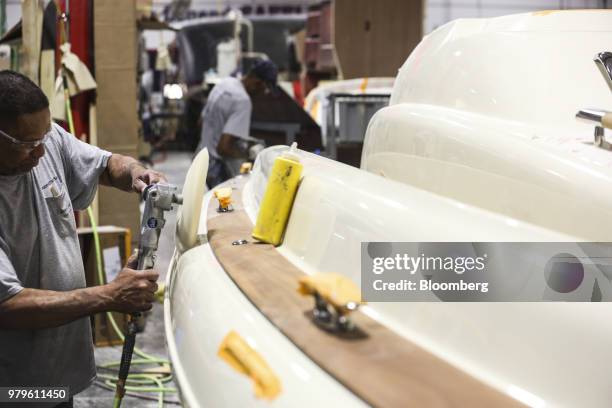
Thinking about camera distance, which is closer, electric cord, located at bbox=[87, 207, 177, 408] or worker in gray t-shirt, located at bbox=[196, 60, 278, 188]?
electric cord, located at bbox=[87, 207, 177, 408]

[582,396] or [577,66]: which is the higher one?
[577,66]

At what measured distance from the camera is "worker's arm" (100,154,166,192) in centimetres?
230

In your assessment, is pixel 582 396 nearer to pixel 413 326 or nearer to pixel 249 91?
pixel 413 326

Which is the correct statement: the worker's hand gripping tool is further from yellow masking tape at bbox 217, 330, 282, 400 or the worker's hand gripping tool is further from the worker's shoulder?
the worker's shoulder

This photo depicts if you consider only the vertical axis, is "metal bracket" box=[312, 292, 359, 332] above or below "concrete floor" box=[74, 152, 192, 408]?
above

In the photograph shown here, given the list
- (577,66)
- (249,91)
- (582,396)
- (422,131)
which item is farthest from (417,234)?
(249,91)

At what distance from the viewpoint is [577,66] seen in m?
2.23

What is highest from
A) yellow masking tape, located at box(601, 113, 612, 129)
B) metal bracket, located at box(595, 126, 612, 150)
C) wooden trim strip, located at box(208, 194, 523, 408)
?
yellow masking tape, located at box(601, 113, 612, 129)

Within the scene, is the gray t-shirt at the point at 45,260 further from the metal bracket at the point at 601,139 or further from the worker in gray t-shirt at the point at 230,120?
the worker in gray t-shirt at the point at 230,120

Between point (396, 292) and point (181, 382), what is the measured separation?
0.51 m

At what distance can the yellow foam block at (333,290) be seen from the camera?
1.18m

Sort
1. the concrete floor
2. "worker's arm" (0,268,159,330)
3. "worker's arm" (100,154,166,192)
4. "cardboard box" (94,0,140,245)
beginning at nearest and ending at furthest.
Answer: "worker's arm" (0,268,159,330), "worker's arm" (100,154,166,192), the concrete floor, "cardboard box" (94,0,140,245)

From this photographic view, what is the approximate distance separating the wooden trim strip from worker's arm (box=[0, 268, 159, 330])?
40 cm

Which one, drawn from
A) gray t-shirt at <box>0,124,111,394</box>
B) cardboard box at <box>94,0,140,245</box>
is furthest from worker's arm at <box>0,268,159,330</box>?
cardboard box at <box>94,0,140,245</box>
